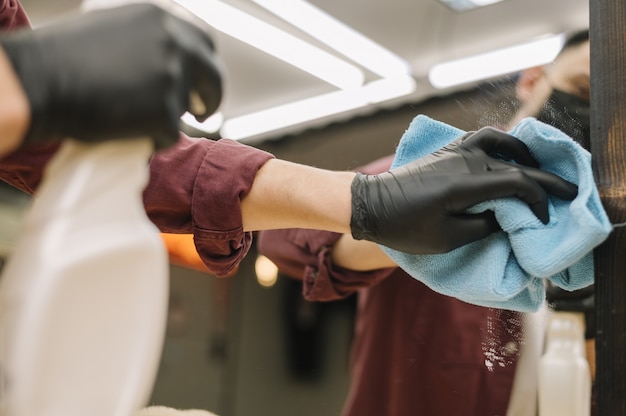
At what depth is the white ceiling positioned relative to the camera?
3.71 feet

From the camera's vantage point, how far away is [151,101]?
428 mm

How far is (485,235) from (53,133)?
1.45ft

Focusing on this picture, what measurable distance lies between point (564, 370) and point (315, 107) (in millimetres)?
604

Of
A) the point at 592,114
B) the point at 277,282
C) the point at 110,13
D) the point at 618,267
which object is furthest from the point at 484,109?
the point at 110,13

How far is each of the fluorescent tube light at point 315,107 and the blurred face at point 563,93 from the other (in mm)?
238

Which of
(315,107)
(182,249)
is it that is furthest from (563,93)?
(182,249)

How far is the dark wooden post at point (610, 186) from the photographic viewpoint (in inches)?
26.1

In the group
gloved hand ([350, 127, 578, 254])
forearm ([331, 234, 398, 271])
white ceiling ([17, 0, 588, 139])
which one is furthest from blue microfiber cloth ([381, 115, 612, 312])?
white ceiling ([17, 0, 588, 139])

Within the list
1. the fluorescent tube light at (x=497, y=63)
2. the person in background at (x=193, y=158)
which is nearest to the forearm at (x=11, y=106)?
the person in background at (x=193, y=158)

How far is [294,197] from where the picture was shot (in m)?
0.81

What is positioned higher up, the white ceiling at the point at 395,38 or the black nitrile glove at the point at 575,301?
the white ceiling at the point at 395,38

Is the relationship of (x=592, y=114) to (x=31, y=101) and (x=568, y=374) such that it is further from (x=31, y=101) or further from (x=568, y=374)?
(x=31, y=101)

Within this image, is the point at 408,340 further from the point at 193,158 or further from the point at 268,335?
the point at 193,158

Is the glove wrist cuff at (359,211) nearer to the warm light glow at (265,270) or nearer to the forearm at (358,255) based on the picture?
the forearm at (358,255)
